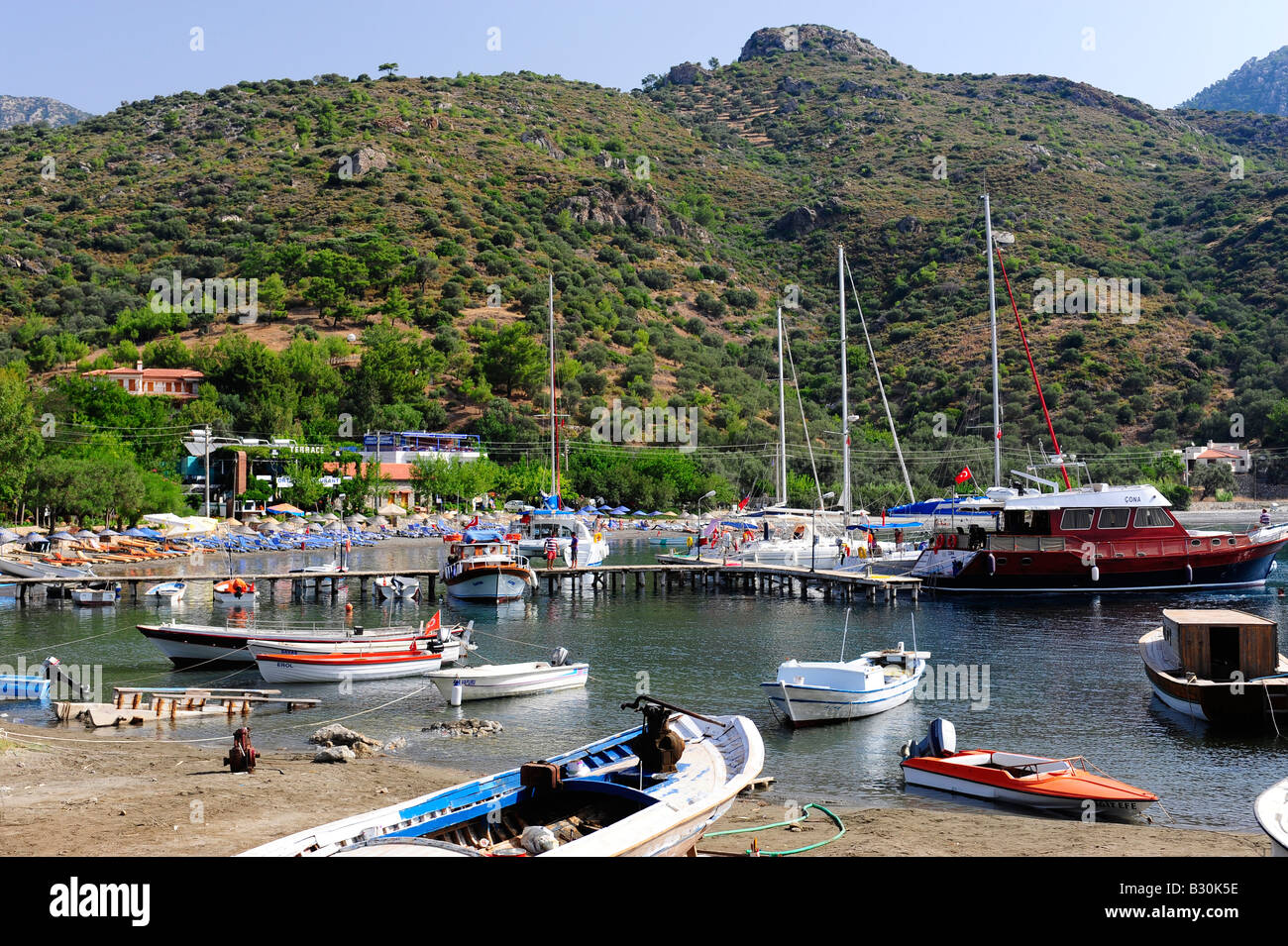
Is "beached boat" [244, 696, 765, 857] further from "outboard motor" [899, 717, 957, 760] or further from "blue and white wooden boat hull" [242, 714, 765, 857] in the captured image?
"outboard motor" [899, 717, 957, 760]

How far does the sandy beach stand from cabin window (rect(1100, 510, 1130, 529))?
33968 mm

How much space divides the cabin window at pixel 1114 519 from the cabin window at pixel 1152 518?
563 mm

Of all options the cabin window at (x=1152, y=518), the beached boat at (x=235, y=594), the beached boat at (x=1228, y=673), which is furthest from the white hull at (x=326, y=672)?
the cabin window at (x=1152, y=518)

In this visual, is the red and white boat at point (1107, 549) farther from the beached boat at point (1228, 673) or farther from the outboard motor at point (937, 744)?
the outboard motor at point (937, 744)

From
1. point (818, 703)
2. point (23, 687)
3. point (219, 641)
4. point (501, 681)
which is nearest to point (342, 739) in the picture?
point (501, 681)

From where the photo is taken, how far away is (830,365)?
431ft

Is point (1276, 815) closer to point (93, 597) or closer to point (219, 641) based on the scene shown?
point (219, 641)

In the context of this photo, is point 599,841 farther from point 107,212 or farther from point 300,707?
point 107,212

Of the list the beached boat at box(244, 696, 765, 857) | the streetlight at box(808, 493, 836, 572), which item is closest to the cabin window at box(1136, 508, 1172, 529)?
the streetlight at box(808, 493, 836, 572)

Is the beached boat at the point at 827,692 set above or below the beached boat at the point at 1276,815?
below

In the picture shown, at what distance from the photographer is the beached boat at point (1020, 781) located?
1606cm

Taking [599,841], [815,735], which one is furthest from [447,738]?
[599,841]

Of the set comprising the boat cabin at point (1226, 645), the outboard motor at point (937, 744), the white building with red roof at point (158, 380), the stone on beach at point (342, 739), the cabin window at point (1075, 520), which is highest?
the white building with red roof at point (158, 380)

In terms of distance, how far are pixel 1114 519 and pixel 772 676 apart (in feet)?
84.0
